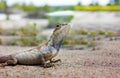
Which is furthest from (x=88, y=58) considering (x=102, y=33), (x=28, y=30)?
(x=28, y=30)

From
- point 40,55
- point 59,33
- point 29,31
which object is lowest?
point 29,31

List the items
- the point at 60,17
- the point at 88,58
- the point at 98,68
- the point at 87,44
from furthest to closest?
the point at 60,17, the point at 87,44, the point at 88,58, the point at 98,68

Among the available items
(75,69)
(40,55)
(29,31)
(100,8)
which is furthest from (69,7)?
(75,69)

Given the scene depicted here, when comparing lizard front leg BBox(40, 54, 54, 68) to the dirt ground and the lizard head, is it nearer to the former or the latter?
the dirt ground

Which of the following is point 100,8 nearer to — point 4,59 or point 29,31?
point 29,31

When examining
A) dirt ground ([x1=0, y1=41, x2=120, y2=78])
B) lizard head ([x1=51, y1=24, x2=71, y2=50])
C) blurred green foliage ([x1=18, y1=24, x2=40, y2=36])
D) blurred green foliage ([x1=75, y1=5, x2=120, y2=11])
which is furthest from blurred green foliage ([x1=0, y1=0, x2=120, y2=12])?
lizard head ([x1=51, y1=24, x2=71, y2=50])

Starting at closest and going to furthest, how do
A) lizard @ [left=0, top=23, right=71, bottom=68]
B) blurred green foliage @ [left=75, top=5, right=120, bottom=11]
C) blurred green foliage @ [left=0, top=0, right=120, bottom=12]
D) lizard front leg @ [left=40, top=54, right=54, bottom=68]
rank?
lizard front leg @ [left=40, top=54, right=54, bottom=68]
lizard @ [left=0, top=23, right=71, bottom=68]
blurred green foliage @ [left=75, top=5, right=120, bottom=11]
blurred green foliage @ [left=0, top=0, right=120, bottom=12]

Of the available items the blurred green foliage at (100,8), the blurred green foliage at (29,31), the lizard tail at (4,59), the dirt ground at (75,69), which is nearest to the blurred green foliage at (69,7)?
the blurred green foliage at (100,8)

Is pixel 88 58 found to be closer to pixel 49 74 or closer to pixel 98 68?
pixel 98 68

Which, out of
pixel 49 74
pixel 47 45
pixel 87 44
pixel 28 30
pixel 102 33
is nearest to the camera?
pixel 49 74
